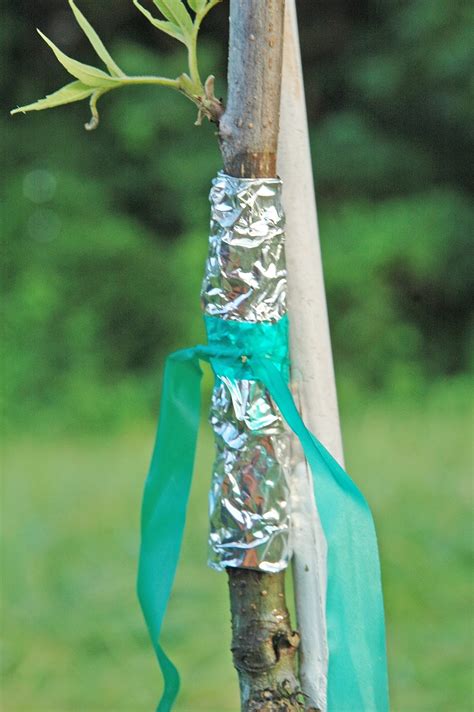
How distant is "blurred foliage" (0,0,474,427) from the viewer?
318 centimetres

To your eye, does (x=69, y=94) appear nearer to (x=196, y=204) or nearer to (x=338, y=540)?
(x=338, y=540)

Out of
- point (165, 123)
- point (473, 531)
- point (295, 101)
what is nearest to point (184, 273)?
point (165, 123)

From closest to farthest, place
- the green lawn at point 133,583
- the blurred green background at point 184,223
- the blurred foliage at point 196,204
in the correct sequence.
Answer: the green lawn at point 133,583 < the blurred green background at point 184,223 < the blurred foliage at point 196,204

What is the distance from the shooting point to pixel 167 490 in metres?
0.77

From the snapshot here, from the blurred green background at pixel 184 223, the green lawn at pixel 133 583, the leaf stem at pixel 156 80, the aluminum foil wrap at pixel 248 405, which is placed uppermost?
the blurred green background at pixel 184 223

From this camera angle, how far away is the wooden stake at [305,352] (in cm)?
70

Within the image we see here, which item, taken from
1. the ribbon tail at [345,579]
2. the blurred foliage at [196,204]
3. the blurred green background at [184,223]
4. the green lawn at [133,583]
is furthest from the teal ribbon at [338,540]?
the blurred foliage at [196,204]

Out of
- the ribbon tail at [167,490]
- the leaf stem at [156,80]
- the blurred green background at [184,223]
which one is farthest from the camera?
the blurred green background at [184,223]

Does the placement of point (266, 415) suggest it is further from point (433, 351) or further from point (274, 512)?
point (433, 351)

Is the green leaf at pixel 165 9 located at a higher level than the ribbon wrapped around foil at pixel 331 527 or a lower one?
higher

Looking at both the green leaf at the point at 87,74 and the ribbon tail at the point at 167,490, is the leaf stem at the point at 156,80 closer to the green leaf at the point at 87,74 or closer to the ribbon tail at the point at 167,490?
the green leaf at the point at 87,74

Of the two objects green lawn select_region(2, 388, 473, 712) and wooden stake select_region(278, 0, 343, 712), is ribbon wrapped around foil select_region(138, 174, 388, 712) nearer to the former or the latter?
wooden stake select_region(278, 0, 343, 712)

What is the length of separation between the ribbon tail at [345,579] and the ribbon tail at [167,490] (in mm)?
111

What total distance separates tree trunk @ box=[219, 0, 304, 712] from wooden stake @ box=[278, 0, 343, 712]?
0.02 metres
